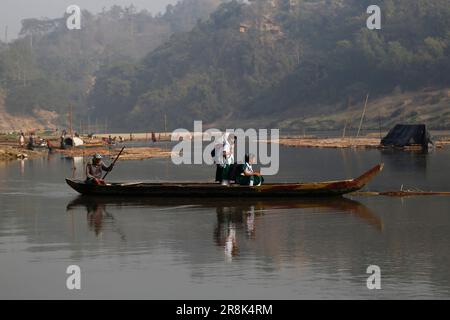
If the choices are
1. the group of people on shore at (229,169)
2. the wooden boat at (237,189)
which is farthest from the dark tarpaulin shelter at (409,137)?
the group of people on shore at (229,169)

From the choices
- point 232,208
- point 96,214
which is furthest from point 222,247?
point 96,214

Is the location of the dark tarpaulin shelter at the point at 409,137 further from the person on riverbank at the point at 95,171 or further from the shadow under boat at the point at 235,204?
the person on riverbank at the point at 95,171

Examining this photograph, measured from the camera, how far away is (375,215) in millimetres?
34219

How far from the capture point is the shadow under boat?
35.3 meters

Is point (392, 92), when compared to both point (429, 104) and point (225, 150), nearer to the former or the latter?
point (429, 104)

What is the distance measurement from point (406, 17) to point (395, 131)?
358 feet

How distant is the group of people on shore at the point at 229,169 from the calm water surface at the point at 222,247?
0.91 metres

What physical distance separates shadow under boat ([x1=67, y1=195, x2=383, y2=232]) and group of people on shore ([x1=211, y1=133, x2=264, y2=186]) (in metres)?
0.85

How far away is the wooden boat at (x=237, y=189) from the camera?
1479 inches

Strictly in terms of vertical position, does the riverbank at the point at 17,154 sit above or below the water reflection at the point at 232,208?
above

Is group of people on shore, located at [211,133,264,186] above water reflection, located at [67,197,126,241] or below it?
above

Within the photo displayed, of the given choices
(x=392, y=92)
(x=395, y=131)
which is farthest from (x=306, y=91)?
(x=395, y=131)
